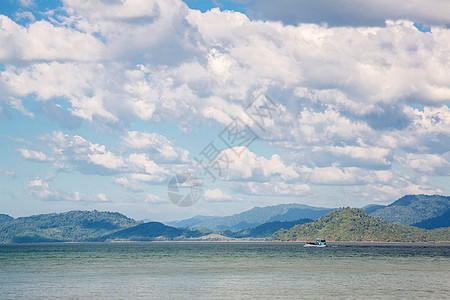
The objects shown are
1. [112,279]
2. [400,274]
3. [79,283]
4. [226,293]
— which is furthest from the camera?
[400,274]

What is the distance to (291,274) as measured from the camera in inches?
5340

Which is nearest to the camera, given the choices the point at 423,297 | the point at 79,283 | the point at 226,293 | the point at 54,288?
the point at 423,297

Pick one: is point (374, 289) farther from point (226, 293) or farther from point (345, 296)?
point (226, 293)

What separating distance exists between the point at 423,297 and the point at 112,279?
73362 millimetres

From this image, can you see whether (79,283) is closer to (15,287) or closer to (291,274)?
(15,287)

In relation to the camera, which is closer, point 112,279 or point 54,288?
point 54,288

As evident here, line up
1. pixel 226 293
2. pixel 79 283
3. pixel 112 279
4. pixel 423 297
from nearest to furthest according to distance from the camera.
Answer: pixel 423 297 → pixel 226 293 → pixel 79 283 → pixel 112 279

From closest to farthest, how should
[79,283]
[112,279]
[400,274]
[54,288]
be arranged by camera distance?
[54,288], [79,283], [112,279], [400,274]

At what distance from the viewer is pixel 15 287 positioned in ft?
351

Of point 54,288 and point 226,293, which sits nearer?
point 226,293

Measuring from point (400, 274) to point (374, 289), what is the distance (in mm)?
38786

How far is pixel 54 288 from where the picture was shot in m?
104

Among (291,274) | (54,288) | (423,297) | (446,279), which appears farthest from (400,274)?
(54,288)

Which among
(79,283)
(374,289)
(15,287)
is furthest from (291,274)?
(15,287)
